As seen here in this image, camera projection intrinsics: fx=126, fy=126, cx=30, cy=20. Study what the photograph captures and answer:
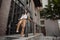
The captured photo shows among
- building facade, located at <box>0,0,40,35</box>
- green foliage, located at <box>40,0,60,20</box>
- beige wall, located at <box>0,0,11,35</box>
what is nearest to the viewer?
beige wall, located at <box>0,0,11,35</box>

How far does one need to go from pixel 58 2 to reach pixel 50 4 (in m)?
1.92

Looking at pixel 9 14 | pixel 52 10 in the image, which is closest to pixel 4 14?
pixel 9 14

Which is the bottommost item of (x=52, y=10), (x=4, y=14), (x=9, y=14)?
(x=4, y=14)

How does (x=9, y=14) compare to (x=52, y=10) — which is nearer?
(x=9, y=14)

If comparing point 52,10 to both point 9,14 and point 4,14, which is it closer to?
point 9,14

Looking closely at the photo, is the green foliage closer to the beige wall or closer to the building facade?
the building facade

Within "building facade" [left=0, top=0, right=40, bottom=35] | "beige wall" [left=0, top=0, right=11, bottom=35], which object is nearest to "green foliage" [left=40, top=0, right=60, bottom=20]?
"building facade" [left=0, top=0, right=40, bottom=35]

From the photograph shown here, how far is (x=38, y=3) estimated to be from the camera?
68.3ft

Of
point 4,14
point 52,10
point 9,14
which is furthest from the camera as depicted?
point 52,10

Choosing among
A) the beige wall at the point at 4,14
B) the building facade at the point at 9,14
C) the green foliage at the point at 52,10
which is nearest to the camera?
the beige wall at the point at 4,14

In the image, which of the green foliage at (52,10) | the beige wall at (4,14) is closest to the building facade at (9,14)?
the beige wall at (4,14)

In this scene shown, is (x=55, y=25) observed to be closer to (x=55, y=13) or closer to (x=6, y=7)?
(x=55, y=13)

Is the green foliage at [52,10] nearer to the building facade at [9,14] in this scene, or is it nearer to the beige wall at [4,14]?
the building facade at [9,14]

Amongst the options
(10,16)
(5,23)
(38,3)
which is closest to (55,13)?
(38,3)
